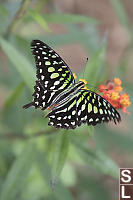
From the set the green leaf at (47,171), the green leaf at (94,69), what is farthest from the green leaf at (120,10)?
the green leaf at (47,171)

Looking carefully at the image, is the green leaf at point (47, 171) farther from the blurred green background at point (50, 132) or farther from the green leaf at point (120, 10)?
the green leaf at point (120, 10)

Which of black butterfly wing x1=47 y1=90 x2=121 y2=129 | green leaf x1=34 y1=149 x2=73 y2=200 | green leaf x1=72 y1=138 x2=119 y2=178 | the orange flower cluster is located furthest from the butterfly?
green leaf x1=34 y1=149 x2=73 y2=200

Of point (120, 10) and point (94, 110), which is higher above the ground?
point (120, 10)

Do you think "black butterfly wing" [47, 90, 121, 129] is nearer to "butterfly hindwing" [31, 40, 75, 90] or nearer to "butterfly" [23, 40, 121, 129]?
"butterfly" [23, 40, 121, 129]

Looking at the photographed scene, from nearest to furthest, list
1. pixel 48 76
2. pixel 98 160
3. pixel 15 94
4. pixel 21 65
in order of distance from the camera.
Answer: pixel 48 76, pixel 21 65, pixel 98 160, pixel 15 94

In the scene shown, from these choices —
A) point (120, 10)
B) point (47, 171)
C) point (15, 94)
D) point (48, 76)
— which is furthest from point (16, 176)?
point (120, 10)

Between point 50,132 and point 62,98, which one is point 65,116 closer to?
point 62,98

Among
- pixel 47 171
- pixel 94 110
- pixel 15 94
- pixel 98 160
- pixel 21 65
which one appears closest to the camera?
pixel 94 110
